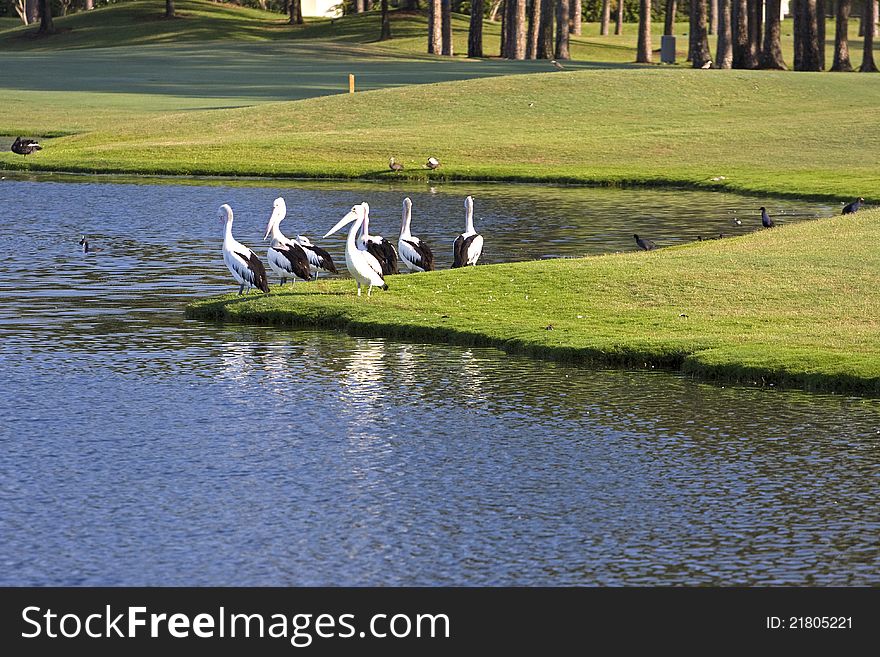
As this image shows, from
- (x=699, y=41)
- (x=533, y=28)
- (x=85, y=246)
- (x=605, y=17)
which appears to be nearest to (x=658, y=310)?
(x=85, y=246)

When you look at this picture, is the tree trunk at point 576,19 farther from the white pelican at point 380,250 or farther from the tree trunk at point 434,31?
the white pelican at point 380,250

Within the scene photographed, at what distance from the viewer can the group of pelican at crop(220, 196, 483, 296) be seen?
2016cm

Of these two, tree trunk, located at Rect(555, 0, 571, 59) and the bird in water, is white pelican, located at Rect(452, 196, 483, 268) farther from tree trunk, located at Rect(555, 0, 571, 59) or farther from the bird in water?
tree trunk, located at Rect(555, 0, 571, 59)

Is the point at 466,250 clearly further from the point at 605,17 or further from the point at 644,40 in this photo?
the point at 605,17

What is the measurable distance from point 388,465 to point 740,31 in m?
59.2

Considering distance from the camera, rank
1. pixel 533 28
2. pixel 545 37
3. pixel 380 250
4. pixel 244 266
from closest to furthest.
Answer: pixel 244 266
pixel 380 250
pixel 545 37
pixel 533 28

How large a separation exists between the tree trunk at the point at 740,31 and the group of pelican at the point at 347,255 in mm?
45502

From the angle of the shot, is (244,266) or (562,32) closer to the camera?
(244,266)

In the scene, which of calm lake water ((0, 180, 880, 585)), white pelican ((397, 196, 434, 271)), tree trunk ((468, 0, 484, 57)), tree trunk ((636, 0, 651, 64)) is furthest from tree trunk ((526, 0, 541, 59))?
calm lake water ((0, 180, 880, 585))

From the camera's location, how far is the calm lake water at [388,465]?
1062cm

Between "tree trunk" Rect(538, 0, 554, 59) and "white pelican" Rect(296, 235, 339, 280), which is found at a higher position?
"tree trunk" Rect(538, 0, 554, 59)

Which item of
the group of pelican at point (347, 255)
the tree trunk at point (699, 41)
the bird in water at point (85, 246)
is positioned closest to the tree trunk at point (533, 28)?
the tree trunk at point (699, 41)

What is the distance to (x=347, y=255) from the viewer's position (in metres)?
19.6
